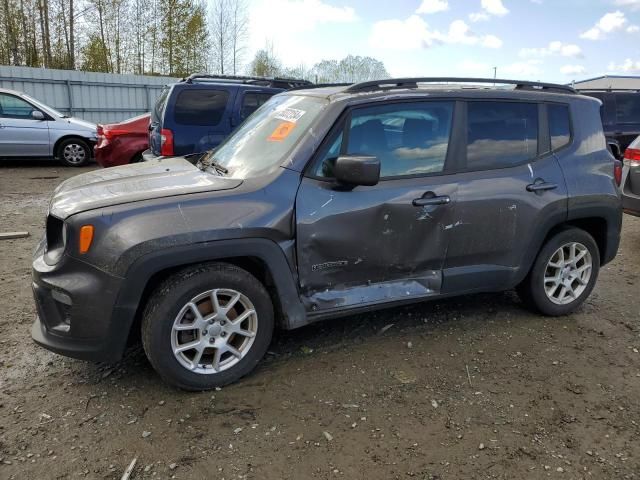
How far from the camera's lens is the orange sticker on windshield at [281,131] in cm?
Result: 359

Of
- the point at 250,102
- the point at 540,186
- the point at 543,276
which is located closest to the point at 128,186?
the point at 540,186

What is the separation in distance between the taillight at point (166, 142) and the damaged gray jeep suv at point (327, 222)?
356cm

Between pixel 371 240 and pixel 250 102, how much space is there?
5.62 m

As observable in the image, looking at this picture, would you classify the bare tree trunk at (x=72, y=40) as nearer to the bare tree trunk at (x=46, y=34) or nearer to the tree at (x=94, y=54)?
the tree at (x=94, y=54)

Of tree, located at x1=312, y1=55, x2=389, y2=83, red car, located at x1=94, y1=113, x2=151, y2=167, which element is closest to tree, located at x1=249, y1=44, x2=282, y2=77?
tree, located at x1=312, y1=55, x2=389, y2=83

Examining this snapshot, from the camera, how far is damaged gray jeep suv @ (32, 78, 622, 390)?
2947 millimetres

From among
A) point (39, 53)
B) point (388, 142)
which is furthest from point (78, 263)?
point (39, 53)

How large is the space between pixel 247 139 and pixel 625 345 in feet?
10.3

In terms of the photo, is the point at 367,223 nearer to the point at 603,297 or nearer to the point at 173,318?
the point at 173,318

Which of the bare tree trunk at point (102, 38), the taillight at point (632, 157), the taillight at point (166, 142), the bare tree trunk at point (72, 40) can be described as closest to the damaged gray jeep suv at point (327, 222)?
the taillight at point (632, 157)

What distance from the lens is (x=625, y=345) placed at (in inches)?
155

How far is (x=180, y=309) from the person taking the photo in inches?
119

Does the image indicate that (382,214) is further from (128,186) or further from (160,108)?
(160,108)

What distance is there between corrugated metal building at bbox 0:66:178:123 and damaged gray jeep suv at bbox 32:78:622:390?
585 inches
